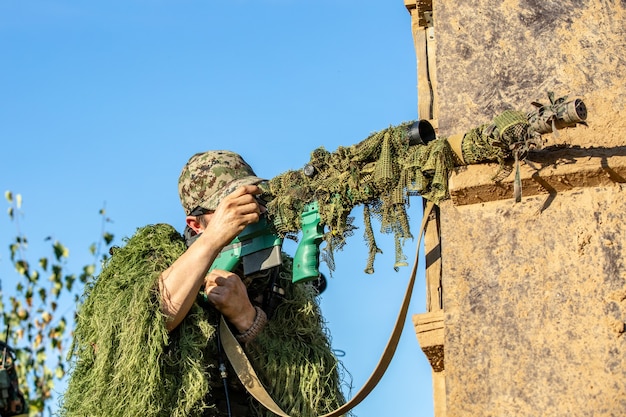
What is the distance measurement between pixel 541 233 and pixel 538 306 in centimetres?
24

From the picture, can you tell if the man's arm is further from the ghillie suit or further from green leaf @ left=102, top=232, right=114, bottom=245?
green leaf @ left=102, top=232, right=114, bottom=245

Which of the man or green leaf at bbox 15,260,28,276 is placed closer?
the man

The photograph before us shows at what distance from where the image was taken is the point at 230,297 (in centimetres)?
496

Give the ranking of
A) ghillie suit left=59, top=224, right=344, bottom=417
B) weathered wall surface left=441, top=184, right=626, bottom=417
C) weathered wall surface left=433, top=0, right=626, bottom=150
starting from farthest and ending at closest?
ghillie suit left=59, top=224, right=344, bottom=417
weathered wall surface left=433, top=0, right=626, bottom=150
weathered wall surface left=441, top=184, right=626, bottom=417

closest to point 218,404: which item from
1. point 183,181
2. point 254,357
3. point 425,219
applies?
point 254,357

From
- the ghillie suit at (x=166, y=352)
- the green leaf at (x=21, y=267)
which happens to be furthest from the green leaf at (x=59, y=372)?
the ghillie suit at (x=166, y=352)

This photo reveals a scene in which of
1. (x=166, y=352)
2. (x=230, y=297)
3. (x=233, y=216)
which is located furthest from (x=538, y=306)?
(x=166, y=352)

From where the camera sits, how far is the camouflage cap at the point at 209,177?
5195mm

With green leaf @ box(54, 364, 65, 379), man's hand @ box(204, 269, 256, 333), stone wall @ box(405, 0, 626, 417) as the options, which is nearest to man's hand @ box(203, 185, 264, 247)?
man's hand @ box(204, 269, 256, 333)

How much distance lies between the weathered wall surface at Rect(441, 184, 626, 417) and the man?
1.31 meters

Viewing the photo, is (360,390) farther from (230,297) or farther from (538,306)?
(230,297)

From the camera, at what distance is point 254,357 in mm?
5051

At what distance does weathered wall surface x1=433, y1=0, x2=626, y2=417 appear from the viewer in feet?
11.5

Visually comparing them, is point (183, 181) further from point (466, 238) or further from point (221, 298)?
point (466, 238)
